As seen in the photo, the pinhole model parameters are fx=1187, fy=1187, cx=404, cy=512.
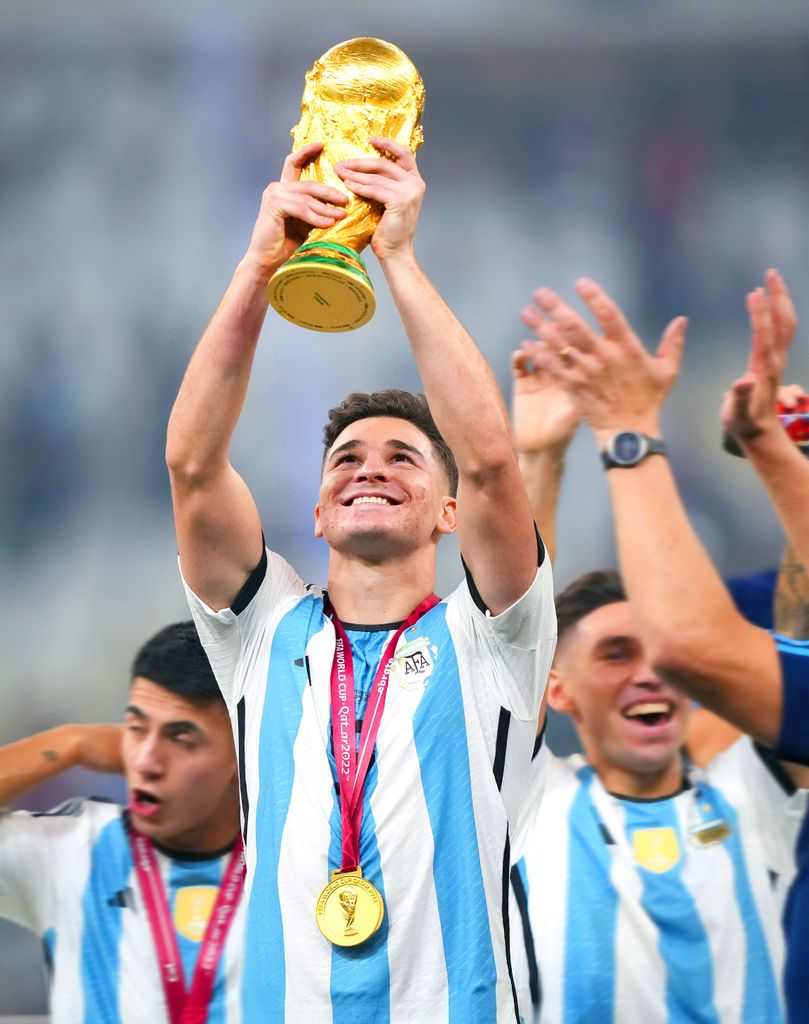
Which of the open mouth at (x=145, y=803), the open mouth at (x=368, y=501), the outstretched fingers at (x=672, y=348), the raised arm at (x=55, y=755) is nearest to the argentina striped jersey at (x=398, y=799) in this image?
the open mouth at (x=368, y=501)

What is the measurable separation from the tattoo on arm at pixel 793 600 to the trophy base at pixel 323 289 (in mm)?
1172

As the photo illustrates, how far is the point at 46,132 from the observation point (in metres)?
6.22

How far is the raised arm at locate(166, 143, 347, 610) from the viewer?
8.04 feet

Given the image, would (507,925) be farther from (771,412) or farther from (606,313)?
(606,313)

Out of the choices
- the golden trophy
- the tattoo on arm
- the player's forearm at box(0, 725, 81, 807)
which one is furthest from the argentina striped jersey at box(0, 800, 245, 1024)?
the golden trophy

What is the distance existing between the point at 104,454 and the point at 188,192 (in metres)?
1.44

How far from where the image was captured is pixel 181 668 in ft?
11.3

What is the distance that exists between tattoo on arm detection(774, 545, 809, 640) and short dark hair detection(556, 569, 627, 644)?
2.38 ft

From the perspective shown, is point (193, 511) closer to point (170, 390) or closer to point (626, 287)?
point (170, 390)

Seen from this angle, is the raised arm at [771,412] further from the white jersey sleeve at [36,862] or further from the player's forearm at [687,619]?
the white jersey sleeve at [36,862]

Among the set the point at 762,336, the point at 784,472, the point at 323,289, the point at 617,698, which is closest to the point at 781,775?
the point at 617,698

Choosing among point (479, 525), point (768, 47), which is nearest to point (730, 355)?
point (768, 47)

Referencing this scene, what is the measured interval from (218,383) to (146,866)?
1563mm

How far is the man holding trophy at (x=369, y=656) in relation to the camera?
2248 mm
